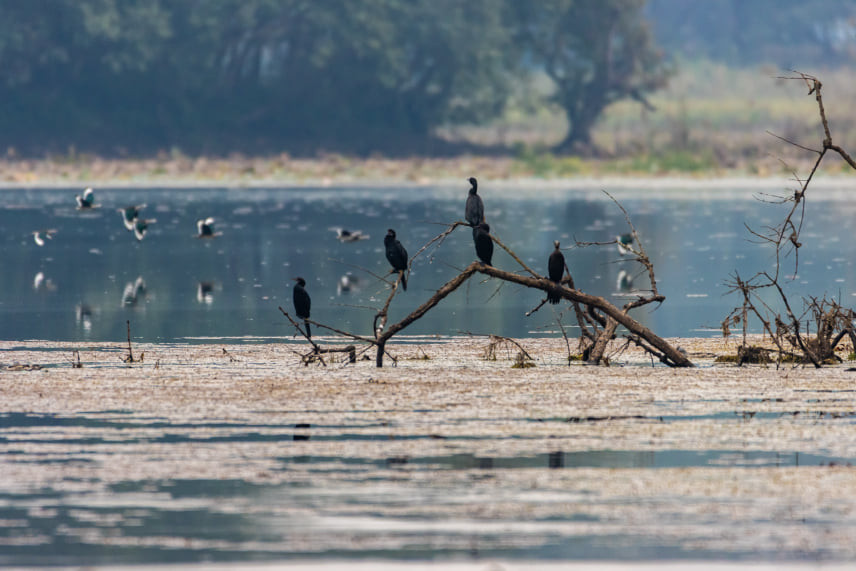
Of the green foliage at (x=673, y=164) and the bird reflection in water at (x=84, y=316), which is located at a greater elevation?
the green foliage at (x=673, y=164)

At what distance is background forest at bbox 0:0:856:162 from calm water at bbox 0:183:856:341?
1576 cm

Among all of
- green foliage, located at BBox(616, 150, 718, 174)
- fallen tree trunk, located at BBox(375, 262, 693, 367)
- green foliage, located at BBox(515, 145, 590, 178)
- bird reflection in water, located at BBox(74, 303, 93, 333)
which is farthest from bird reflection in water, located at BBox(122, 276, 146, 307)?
A: green foliage, located at BBox(515, 145, 590, 178)

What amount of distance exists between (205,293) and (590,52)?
52.7 metres

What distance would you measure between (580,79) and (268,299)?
53260mm

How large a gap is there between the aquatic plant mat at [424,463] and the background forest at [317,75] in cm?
5771

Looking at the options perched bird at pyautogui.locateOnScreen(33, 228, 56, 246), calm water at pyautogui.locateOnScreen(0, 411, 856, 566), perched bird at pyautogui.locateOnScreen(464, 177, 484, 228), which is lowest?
calm water at pyautogui.locateOnScreen(0, 411, 856, 566)

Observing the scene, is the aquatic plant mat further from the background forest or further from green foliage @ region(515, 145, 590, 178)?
the background forest

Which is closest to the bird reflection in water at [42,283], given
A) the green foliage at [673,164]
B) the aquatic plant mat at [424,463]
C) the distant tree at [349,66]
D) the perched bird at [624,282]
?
the perched bird at [624,282]

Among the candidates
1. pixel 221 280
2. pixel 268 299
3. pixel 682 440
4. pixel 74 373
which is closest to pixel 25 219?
pixel 221 280

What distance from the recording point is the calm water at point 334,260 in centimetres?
1984

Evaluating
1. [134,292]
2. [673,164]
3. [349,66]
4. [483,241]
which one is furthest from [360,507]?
[349,66]

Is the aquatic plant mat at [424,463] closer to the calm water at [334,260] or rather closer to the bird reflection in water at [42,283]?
the calm water at [334,260]

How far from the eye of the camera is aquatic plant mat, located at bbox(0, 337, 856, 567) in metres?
7.88

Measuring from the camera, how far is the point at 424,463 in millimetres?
9633
